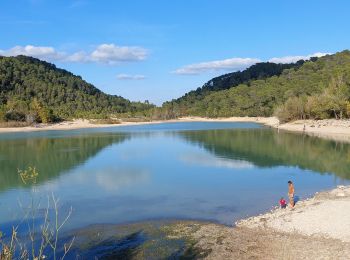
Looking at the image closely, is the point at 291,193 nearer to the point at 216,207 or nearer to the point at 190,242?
the point at 216,207

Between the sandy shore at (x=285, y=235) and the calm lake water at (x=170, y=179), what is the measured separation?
212cm

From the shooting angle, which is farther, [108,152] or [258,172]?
[108,152]

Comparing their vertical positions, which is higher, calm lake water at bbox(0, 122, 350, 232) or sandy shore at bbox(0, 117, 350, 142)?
sandy shore at bbox(0, 117, 350, 142)

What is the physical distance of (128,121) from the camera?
18512 centimetres

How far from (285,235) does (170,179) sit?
754 inches

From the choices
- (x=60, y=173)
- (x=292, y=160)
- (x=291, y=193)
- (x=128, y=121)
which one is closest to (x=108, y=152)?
(x=60, y=173)

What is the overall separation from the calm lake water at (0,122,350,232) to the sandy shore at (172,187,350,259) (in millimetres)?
2118

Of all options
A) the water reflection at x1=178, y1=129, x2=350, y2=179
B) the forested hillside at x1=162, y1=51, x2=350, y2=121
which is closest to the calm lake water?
the water reflection at x1=178, y1=129, x2=350, y2=179

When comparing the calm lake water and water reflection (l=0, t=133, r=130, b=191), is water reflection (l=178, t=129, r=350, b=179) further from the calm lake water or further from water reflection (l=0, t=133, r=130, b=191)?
water reflection (l=0, t=133, r=130, b=191)

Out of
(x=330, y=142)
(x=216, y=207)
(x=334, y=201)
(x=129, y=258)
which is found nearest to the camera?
(x=129, y=258)

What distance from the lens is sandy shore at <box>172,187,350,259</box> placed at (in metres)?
16.0

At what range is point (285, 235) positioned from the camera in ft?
59.8

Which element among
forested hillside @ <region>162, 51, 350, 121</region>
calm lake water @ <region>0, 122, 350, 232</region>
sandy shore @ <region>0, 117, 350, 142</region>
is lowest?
calm lake water @ <region>0, 122, 350, 232</region>

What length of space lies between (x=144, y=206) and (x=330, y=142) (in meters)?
46.5
